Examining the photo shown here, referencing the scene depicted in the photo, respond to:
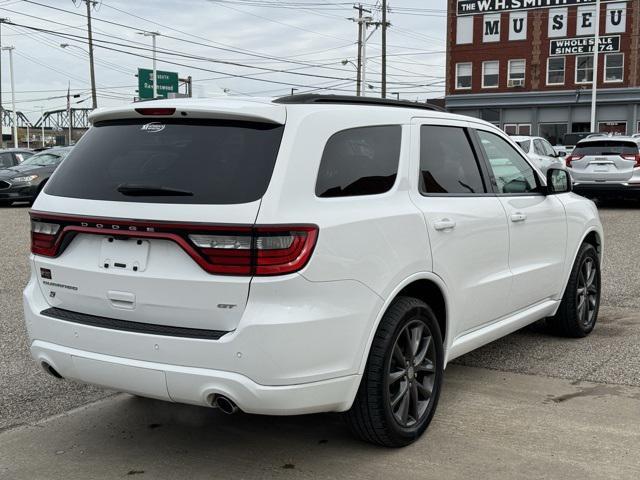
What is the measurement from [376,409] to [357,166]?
1209mm

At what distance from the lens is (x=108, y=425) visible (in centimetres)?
439

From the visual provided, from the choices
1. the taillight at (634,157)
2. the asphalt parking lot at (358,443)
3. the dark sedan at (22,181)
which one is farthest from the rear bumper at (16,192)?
the asphalt parking lot at (358,443)

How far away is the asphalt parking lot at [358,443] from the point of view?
376cm

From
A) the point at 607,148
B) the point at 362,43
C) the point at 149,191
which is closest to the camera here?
the point at 149,191

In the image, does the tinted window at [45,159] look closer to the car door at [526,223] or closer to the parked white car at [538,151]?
the parked white car at [538,151]

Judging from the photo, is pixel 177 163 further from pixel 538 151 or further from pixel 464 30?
pixel 464 30

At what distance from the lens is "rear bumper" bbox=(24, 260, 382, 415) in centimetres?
327

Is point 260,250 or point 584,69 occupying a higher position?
point 584,69

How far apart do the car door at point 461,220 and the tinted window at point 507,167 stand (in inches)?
8.4

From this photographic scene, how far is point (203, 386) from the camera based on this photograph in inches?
131

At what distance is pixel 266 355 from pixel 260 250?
1.48ft

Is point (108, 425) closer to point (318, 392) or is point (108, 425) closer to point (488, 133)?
point (318, 392)

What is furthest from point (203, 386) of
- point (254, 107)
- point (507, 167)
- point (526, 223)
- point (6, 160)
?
point (6, 160)

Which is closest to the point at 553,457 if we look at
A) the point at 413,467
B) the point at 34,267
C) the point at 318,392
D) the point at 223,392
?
the point at 413,467
